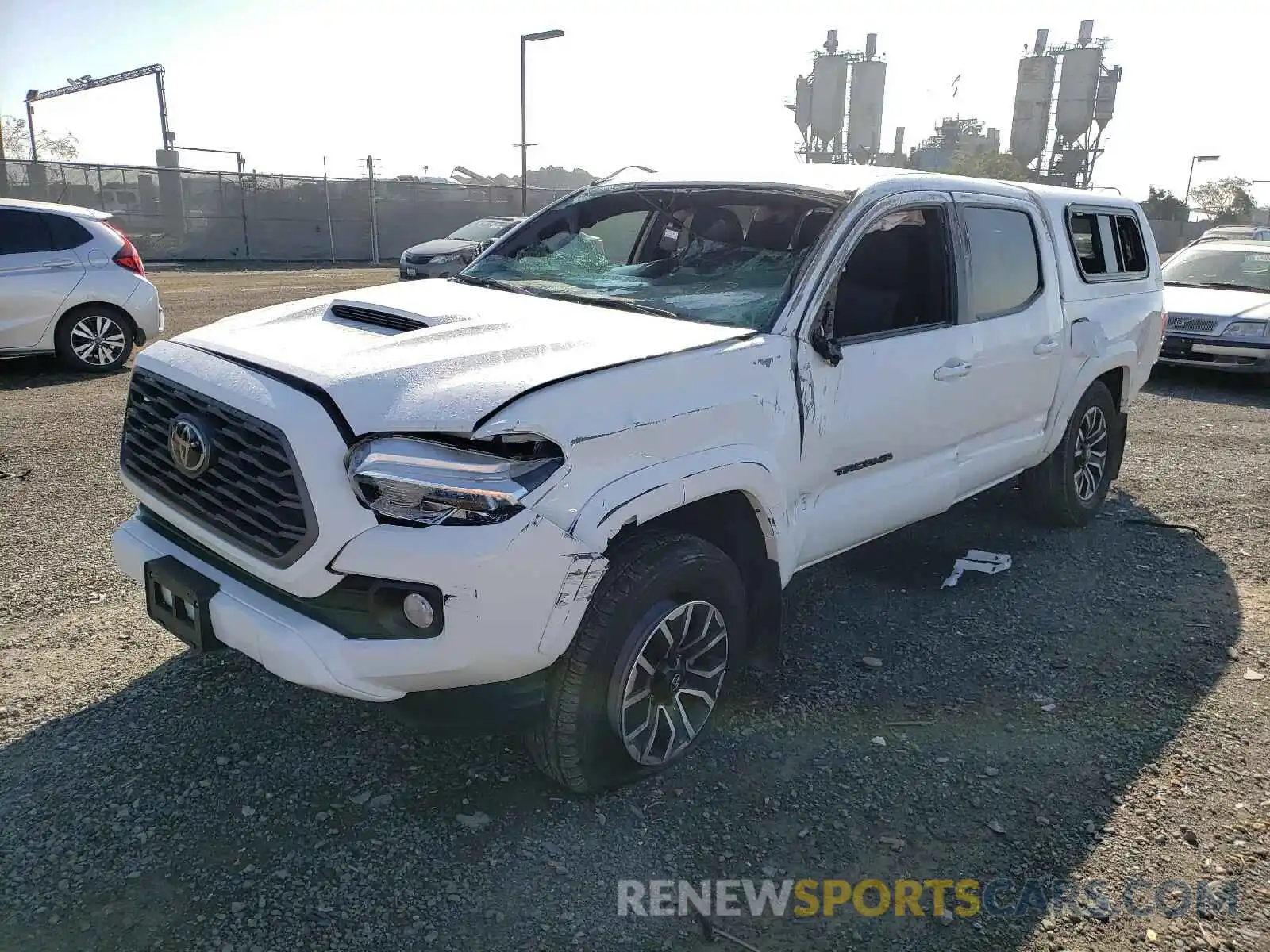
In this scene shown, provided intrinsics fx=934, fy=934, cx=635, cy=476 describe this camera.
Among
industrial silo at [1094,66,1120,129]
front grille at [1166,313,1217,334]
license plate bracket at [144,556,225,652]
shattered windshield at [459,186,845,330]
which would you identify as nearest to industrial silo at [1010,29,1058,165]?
industrial silo at [1094,66,1120,129]

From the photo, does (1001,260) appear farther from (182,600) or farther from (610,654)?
(182,600)

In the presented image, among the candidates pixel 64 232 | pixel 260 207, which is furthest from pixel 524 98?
pixel 64 232

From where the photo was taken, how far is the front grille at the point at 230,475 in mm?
2453

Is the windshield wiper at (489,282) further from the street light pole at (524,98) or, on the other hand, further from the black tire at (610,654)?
the street light pole at (524,98)

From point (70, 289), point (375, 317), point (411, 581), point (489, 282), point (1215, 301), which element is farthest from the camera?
point (1215, 301)

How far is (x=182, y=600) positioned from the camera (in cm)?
274

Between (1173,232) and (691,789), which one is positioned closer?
(691,789)

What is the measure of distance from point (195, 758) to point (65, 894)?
62cm

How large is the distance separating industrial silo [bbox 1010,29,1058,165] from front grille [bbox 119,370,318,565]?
252 ft

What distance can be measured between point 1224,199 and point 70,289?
7284 centimetres

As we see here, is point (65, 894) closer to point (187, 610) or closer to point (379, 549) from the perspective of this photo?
point (187, 610)

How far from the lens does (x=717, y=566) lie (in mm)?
2902

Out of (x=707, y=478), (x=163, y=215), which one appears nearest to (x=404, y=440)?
(x=707, y=478)

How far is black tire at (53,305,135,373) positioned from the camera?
8.73m
